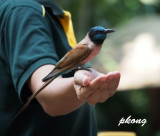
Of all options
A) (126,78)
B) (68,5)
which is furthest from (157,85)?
(68,5)

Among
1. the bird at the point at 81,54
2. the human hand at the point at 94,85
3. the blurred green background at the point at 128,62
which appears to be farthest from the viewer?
the blurred green background at the point at 128,62

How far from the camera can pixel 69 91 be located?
1345 mm

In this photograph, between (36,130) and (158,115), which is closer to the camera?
(36,130)

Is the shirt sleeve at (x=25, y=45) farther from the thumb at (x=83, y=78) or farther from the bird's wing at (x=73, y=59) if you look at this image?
the thumb at (x=83, y=78)

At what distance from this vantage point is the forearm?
1367 mm

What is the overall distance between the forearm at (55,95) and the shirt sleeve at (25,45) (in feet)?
0.10

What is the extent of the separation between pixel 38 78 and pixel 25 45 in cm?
15

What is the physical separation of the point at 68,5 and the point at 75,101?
286 inches

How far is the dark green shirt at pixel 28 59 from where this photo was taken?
1426mm

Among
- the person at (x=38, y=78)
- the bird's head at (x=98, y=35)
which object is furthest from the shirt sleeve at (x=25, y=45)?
the bird's head at (x=98, y=35)

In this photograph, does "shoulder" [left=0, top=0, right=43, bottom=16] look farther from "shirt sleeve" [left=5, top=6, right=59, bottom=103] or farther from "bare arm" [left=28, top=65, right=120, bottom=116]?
"bare arm" [left=28, top=65, right=120, bottom=116]

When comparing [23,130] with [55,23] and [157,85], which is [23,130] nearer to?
[55,23]

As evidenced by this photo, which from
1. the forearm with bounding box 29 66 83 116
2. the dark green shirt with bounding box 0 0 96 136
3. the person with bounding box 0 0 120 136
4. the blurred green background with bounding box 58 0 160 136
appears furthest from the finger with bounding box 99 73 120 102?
the blurred green background with bounding box 58 0 160 136

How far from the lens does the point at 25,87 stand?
1436 millimetres
